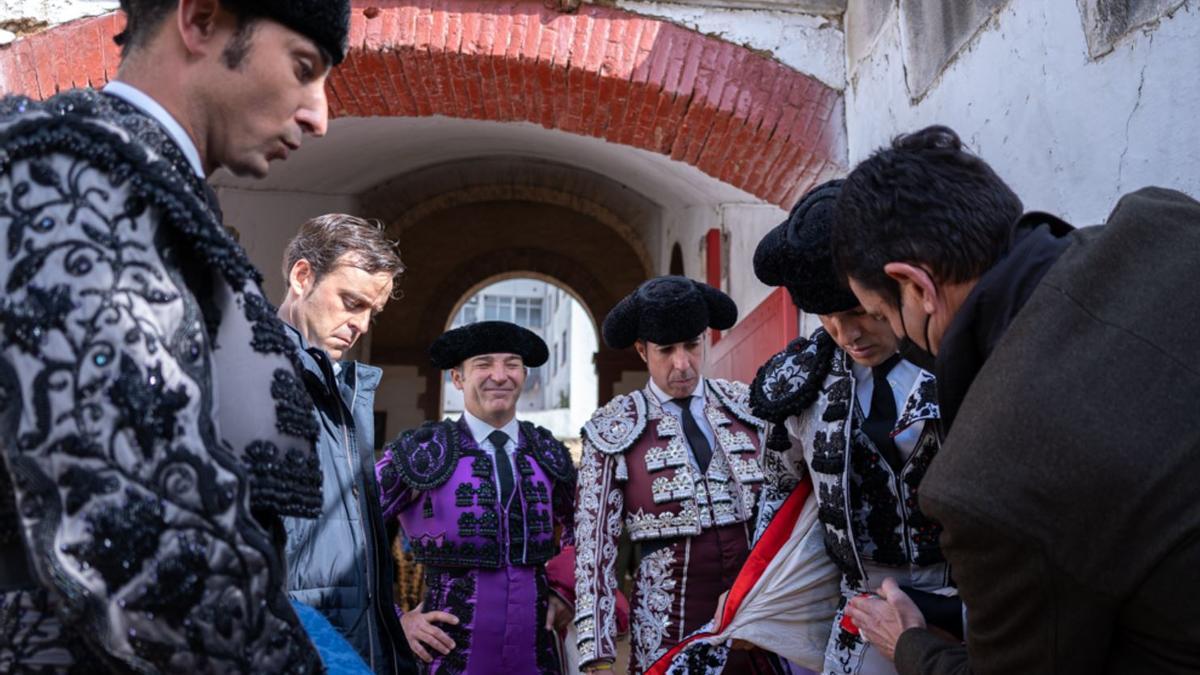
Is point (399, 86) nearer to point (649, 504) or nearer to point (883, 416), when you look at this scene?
point (649, 504)

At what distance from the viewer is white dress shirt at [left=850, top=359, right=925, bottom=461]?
2.25m

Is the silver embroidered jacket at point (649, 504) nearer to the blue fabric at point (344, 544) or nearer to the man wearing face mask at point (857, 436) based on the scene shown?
the man wearing face mask at point (857, 436)

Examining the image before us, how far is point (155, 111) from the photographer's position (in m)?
1.24

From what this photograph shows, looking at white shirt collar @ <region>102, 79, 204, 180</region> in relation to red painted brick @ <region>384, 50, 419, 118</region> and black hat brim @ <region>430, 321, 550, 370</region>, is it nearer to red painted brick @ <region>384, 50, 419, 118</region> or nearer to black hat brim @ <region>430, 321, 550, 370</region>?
black hat brim @ <region>430, 321, 550, 370</region>

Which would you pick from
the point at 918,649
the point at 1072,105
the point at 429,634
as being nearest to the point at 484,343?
the point at 429,634

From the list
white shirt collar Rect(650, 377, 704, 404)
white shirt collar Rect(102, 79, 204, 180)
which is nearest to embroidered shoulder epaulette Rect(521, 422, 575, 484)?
white shirt collar Rect(650, 377, 704, 404)

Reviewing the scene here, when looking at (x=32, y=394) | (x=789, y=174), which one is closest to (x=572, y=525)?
(x=789, y=174)

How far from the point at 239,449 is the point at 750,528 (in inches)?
91.3

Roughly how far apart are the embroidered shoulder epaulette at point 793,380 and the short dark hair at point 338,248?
1.11 metres

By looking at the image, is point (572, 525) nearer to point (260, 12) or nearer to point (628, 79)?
point (628, 79)

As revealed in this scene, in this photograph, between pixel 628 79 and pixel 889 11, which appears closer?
pixel 889 11

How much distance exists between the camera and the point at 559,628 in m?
3.61

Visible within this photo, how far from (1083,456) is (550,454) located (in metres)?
2.79

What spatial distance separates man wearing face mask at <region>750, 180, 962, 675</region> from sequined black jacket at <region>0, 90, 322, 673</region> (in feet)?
4.70
